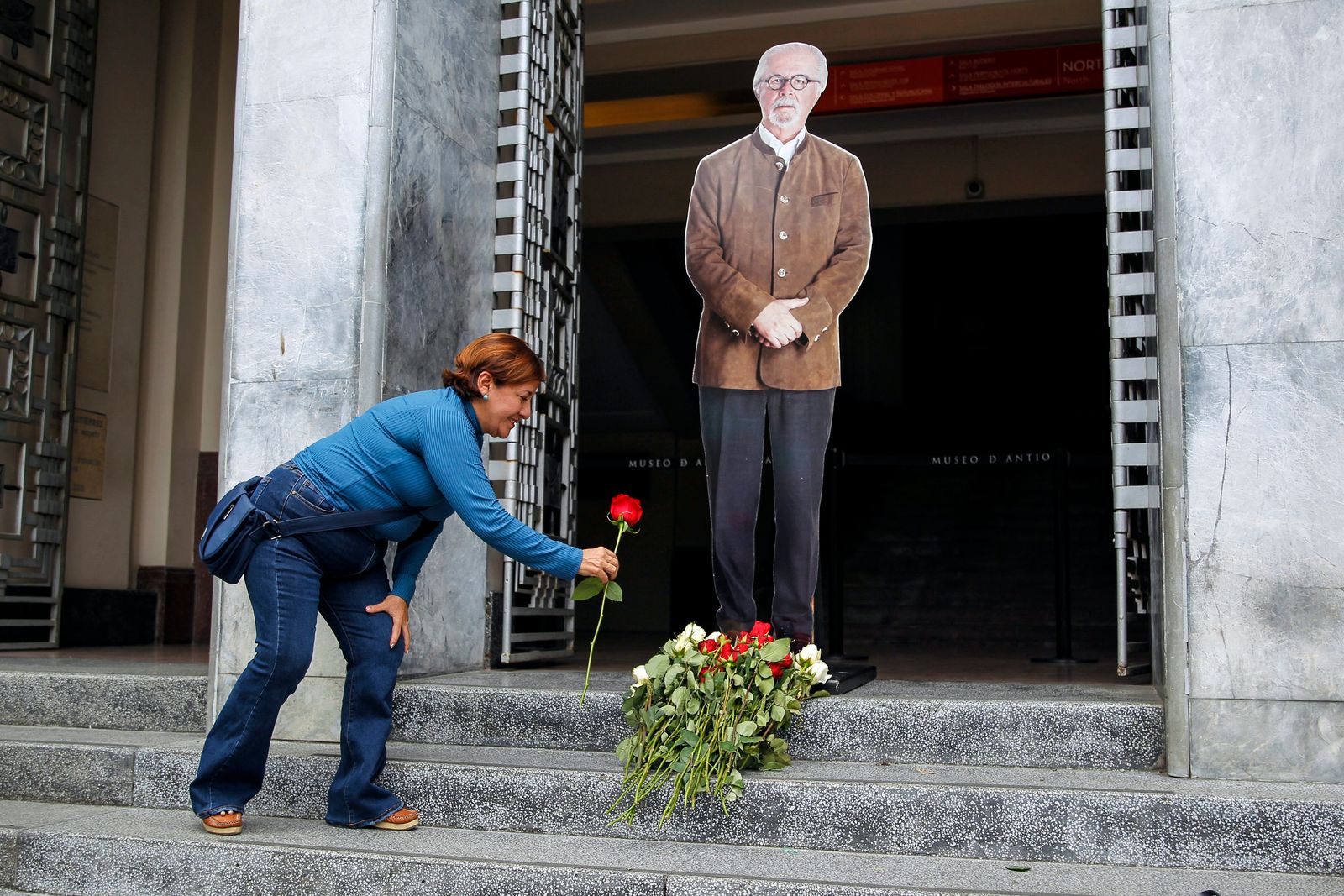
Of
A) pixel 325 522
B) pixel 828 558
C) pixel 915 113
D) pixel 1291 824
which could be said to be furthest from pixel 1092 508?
pixel 325 522

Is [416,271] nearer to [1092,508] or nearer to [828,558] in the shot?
[828,558]

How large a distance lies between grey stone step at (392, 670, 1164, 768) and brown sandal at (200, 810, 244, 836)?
93cm

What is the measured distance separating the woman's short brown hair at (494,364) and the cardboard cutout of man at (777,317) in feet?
4.55

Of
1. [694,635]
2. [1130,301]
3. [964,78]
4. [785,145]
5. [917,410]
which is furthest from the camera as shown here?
[917,410]

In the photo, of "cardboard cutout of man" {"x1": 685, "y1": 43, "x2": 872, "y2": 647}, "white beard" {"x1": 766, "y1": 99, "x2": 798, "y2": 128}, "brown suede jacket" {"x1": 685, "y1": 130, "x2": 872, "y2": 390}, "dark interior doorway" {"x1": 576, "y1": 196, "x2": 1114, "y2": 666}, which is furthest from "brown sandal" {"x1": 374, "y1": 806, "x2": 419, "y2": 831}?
"dark interior doorway" {"x1": 576, "y1": 196, "x2": 1114, "y2": 666}

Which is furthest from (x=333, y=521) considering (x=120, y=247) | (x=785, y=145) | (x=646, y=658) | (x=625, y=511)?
(x=120, y=247)

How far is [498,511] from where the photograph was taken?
146 inches

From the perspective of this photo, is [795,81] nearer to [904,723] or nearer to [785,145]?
[785,145]

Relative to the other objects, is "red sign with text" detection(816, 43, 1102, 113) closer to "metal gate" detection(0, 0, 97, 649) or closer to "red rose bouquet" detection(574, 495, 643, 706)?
"metal gate" detection(0, 0, 97, 649)

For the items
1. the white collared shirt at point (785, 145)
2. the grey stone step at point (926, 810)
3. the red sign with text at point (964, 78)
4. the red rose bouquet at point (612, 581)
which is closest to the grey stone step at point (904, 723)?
the grey stone step at point (926, 810)

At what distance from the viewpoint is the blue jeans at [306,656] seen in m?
3.72

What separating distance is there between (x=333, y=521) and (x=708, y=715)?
1263 mm

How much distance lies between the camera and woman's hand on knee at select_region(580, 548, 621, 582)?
372 cm

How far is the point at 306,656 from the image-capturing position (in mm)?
3775
